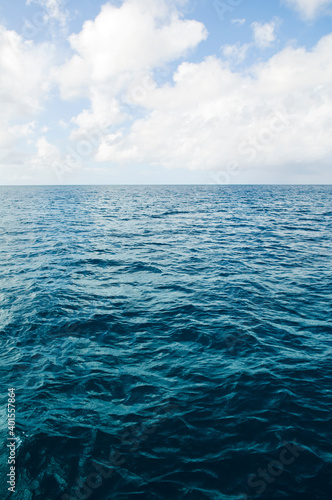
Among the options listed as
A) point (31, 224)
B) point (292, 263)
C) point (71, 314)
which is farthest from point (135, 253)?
point (31, 224)

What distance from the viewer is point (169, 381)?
8656 millimetres

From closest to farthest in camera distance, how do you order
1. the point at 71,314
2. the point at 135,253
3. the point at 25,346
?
the point at 25,346, the point at 71,314, the point at 135,253

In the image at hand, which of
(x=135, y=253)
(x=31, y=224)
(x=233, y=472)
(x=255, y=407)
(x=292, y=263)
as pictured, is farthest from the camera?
(x=31, y=224)

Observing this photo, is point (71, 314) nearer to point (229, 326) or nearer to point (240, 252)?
point (229, 326)

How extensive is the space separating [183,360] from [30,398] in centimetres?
496

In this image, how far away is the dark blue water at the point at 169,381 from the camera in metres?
5.90

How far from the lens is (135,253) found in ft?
77.0

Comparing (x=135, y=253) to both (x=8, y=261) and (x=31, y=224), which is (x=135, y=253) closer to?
(x=8, y=261)

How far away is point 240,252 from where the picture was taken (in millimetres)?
23922

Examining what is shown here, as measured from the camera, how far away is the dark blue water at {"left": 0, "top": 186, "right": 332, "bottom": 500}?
5.90m

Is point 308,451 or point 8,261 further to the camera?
point 8,261

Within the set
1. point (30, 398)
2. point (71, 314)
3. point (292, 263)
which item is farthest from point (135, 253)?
point (30, 398)

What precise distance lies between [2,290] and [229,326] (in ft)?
42.5

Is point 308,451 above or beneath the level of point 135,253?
beneath
